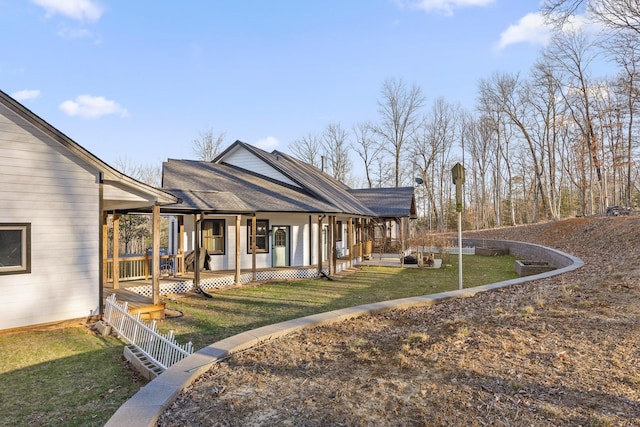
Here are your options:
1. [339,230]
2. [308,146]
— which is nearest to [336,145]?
[308,146]

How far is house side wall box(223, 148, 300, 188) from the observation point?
1827cm

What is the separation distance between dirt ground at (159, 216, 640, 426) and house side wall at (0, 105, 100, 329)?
543 centimetres

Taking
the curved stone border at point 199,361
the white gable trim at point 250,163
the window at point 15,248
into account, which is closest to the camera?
the curved stone border at point 199,361

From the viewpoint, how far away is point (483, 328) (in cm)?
513

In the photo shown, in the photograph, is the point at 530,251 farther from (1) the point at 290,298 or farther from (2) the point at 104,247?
(2) the point at 104,247

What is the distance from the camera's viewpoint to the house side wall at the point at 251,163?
719 inches

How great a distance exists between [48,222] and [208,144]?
121 feet

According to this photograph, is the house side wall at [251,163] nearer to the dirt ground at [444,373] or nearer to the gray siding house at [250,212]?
the gray siding house at [250,212]

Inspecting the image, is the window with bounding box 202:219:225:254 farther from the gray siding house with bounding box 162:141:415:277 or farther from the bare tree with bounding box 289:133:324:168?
the bare tree with bounding box 289:133:324:168

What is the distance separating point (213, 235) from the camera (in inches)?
576

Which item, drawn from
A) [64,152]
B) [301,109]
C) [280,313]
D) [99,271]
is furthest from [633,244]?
[301,109]

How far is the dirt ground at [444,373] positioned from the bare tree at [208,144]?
129ft

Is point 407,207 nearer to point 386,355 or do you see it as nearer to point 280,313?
point 280,313

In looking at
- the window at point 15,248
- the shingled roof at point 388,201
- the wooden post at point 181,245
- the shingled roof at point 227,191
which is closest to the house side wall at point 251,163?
Answer: the shingled roof at point 227,191
